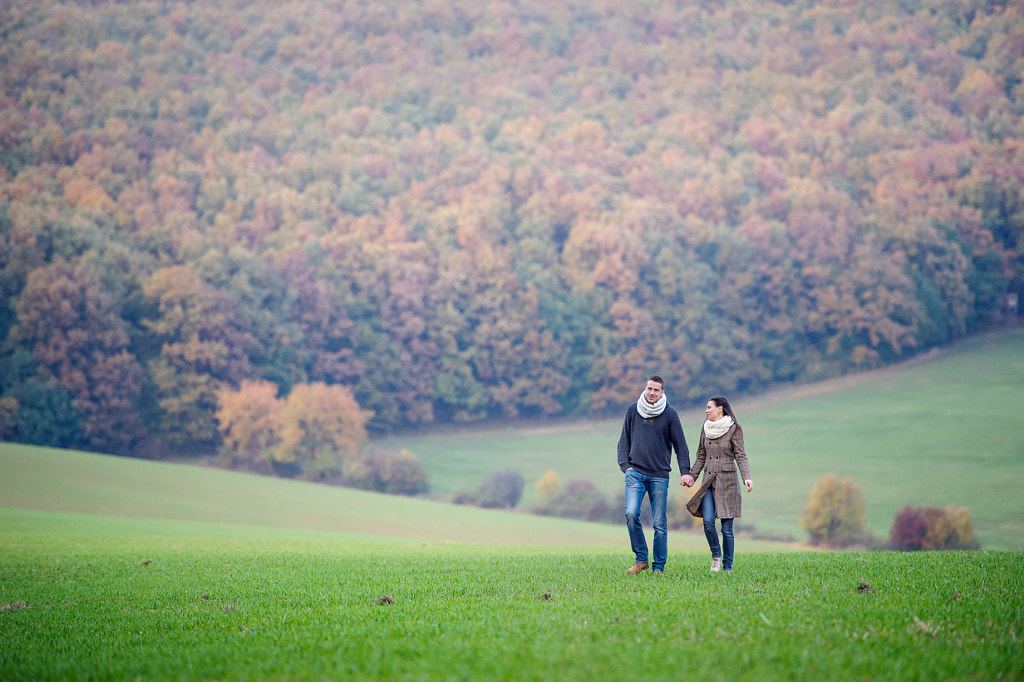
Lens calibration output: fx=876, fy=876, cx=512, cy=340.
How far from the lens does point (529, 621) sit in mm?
7715

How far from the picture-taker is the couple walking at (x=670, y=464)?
1070 cm

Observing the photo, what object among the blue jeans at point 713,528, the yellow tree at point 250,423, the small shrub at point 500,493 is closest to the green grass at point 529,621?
the blue jeans at point 713,528

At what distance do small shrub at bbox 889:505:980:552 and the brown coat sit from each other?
33280mm

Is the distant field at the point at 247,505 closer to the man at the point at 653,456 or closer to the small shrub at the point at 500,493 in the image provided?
the small shrub at the point at 500,493

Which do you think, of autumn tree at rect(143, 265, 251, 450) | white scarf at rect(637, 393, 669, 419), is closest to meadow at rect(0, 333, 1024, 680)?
white scarf at rect(637, 393, 669, 419)

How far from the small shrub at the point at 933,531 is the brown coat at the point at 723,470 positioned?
33.3 meters

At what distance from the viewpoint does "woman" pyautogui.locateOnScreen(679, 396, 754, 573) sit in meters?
10.7

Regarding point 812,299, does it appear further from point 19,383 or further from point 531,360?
point 19,383

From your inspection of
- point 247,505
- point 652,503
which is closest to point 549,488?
point 247,505

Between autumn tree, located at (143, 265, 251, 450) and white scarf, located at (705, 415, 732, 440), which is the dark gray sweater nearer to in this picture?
white scarf, located at (705, 415, 732, 440)

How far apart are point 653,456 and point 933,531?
3483 centimetres

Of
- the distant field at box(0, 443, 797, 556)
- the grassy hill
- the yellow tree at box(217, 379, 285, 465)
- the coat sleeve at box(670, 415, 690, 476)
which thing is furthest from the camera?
the yellow tree at box(217, 379, 285, 465)

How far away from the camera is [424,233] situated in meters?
93.8

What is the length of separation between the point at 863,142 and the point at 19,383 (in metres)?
108
